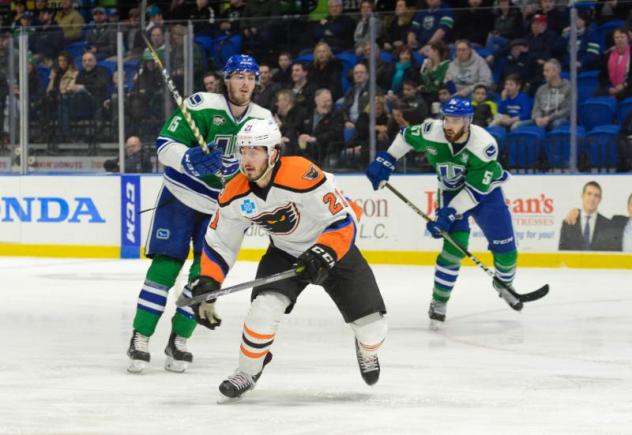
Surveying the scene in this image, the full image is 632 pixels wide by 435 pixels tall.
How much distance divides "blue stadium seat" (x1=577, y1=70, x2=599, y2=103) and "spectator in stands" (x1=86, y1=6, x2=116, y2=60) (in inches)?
153

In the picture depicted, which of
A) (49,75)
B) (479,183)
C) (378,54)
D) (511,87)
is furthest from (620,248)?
(49,75)

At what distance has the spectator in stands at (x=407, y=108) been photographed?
1002 centimetres

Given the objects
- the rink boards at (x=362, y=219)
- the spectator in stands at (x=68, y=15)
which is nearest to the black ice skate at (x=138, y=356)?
the rink boards at (x=362, y=219)

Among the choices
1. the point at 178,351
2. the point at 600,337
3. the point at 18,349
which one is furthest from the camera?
the point at 600,337

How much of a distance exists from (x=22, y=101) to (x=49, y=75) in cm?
36

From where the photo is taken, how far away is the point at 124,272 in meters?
9.66

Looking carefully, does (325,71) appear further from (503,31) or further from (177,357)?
(177,357)

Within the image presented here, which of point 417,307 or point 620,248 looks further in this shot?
point 620,248

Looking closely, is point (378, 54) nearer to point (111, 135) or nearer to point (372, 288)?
point (111, 135)

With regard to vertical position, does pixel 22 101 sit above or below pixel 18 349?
above

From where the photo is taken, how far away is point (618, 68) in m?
9.66

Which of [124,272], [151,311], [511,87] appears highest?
[511,87]

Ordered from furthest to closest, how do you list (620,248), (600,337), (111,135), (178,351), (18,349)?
1. (111,135)
2. (620,248)
3. (600,337)
4. (18,349)
5. (178,351)

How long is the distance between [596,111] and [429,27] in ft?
4.95
